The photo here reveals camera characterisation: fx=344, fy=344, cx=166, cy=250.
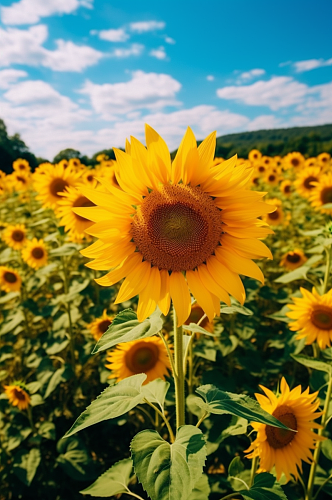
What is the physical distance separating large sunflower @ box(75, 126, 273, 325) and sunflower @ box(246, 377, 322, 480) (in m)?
0.95

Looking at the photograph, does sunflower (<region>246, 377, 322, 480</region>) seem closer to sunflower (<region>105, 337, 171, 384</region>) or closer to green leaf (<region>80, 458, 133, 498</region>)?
green leaf (<region>80, 458, 133, 498</region>)

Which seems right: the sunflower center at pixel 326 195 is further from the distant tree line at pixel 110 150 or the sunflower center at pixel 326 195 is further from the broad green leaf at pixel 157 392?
the distant tree line at pixel 110 150

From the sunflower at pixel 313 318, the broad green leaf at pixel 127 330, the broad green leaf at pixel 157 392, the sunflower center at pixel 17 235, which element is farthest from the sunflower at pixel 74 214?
the broad green leaf at pixel 127 330

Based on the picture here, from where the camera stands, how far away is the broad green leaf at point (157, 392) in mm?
1688

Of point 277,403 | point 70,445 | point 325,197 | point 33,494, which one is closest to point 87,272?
point 70,445

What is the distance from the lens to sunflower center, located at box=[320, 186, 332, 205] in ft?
18.1

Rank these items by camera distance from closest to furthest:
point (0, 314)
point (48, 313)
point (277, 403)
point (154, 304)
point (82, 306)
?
point (154, 304) → point (277, 403) → point (48, 313) → point (0, 314) → point (82, 306)

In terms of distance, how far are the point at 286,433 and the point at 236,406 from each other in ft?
3.27

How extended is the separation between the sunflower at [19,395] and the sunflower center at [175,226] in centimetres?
251

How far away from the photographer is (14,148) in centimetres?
2656

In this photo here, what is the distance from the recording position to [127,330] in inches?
57.7

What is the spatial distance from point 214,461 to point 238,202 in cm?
285

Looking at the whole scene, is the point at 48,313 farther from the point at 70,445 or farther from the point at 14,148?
the point at 14,148

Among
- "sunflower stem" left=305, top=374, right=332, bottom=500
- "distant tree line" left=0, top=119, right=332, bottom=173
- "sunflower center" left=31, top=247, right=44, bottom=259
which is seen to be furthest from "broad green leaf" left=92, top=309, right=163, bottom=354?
"distant tree line" left=0, top=119, right=332, bottom=173
